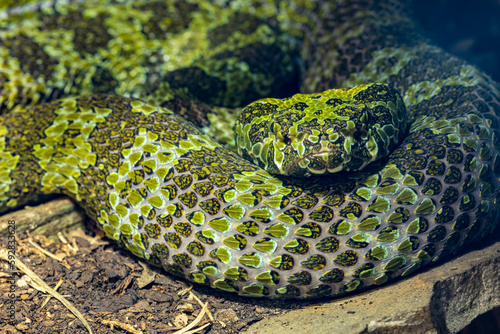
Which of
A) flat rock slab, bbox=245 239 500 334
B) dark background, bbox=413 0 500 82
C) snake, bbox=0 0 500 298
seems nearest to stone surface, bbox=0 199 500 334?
flat rock slab, bbox=245 239 500 334

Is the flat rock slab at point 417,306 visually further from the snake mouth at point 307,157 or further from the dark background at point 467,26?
the dark background at point 467,26

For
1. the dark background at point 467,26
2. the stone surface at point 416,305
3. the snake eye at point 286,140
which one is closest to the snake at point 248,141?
A: the snake eye at point 286,140

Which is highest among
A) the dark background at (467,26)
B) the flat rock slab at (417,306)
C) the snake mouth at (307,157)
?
the dark background at (467,26)

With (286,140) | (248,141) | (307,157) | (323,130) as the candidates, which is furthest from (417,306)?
(248,141)

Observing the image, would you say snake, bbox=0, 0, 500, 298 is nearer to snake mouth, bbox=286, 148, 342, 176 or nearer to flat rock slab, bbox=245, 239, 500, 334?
snake mouth, bbox=286, 148, 342, 176

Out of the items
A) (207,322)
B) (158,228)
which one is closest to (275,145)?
(158,228)

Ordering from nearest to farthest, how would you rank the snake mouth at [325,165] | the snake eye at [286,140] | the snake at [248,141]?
the snake mouth at [325,165], the snake at [248,141], the snake eye at [286,140]

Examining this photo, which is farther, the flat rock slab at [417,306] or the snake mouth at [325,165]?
the snake mouth at [325,165]
